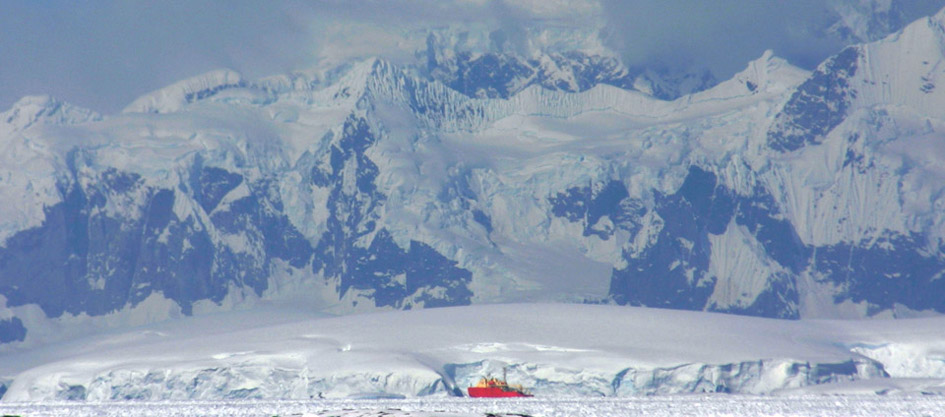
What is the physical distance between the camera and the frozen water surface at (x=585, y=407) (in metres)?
99.8

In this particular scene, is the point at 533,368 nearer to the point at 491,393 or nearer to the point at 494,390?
the point at 494,390

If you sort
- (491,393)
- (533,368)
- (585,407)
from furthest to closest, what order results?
(533,368) < (491,393) < (585,407)

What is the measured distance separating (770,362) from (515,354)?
29.9 metres

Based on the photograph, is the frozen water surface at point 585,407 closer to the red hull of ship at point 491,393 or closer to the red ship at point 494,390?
the red hull of ship at point 491,393

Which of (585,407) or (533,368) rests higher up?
(533,368)

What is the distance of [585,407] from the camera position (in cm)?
10456

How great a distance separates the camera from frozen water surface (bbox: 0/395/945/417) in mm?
99750

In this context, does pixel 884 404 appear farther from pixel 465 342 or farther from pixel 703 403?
pixel 465 342

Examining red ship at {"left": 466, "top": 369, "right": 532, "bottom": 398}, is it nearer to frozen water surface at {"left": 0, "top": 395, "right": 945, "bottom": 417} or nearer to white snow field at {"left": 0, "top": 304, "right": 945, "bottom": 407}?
white snow field at {"left": 0, "top": 304, "right": 945, "bottom": 407}

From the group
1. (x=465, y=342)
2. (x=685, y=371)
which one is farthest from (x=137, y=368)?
(x=685, y=371)

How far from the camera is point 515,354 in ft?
621

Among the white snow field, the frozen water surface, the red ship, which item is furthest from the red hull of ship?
the frozen water surface

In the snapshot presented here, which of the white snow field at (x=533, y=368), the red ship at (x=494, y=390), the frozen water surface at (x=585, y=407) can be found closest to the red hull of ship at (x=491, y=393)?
the red ship at (x=494, y=390)

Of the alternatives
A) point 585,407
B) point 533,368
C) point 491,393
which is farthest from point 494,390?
point 585,407
